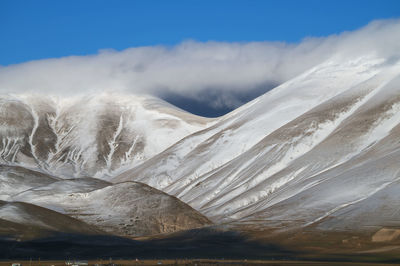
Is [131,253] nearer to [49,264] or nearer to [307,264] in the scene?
[49,264]

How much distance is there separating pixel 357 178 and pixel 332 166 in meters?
26.2

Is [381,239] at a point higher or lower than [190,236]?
lower

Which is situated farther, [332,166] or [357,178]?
[332,166]

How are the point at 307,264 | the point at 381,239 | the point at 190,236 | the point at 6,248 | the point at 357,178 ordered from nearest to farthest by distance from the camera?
the point at 307,264
the point at 6,248
the point at 381,239
the point at 190,236
the point at 357,178

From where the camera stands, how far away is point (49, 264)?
93750 millimetres

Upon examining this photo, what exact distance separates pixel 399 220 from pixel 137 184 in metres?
71.4

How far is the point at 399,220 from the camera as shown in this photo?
438 feet

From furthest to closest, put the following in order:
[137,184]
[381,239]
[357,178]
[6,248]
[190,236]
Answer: [137,184]
[357,178]
[190,236]
[381,239]
[6,248]

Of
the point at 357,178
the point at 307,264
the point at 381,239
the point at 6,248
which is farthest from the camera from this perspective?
the point at 357,178

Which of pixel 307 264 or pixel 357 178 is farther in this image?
pixel 357 178

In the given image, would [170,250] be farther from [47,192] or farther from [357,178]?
[47,192]

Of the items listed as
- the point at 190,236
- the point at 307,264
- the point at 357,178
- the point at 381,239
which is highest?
the point at 357,178

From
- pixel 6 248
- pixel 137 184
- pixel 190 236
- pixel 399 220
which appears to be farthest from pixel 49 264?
pixel 137 184

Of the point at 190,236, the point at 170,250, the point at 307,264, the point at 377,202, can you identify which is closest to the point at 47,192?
the point at 190,236
